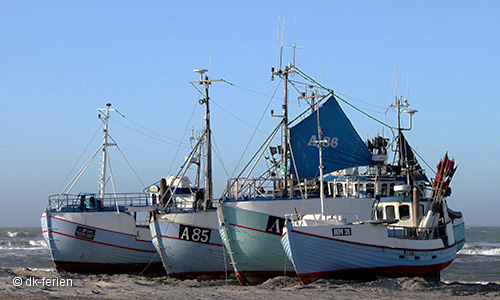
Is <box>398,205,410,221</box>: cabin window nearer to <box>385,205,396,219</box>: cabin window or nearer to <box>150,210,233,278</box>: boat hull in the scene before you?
<box>385,205,396,219</box>: cabin window

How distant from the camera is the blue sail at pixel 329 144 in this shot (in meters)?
32.8

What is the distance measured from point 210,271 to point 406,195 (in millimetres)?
9498

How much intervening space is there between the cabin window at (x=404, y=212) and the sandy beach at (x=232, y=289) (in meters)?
3.09

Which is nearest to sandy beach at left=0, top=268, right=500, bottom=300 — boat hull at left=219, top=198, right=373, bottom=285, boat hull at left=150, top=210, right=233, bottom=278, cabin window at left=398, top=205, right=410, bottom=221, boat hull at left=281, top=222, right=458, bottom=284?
boat hull at left=281, top=222, right=458, bottom=284

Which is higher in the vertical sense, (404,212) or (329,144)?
(329,144)

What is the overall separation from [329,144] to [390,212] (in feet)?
16.6

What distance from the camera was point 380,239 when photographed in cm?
2628

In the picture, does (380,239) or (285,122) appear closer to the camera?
(380,239)

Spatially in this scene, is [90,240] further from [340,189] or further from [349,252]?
[349,252]

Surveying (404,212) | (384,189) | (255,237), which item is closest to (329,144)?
(384,189)

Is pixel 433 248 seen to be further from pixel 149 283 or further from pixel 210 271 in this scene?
pixel 149 283

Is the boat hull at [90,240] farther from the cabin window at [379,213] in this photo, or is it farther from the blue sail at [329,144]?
the cabin window at [379,213]

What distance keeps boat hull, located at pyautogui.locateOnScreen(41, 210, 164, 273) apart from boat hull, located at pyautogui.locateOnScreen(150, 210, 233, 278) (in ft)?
15.1

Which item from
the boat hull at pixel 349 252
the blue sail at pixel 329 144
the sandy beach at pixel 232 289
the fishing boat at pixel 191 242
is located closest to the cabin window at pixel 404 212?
the boat hull at pixel 349 252
